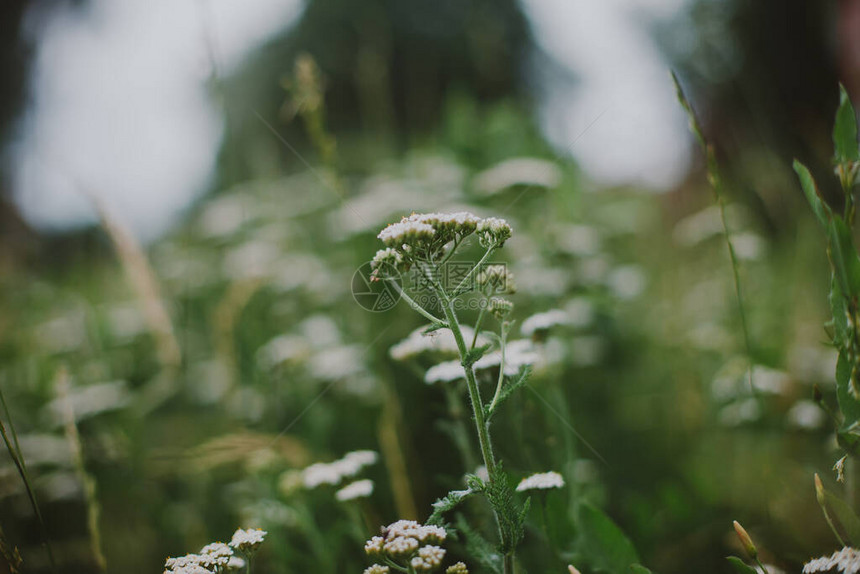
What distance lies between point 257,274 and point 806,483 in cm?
190

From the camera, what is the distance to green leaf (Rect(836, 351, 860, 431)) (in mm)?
767

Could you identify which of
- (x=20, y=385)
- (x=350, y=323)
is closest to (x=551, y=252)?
(x=350, y=323)

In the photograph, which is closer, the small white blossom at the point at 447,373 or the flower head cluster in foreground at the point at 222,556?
the flower head cluster in foreground at the point at 222,556

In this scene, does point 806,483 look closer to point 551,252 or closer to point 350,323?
point 551,252

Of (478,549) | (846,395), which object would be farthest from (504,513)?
(846,395)

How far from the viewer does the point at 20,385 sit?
2.39 metres

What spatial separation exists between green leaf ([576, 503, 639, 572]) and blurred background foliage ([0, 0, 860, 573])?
5 centimetres

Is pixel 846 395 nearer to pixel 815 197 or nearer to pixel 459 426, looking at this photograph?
pixel 815 197

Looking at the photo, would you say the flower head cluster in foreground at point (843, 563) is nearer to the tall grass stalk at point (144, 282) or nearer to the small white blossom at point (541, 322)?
the small white blossom at point (541, 322)

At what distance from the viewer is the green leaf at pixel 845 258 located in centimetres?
73

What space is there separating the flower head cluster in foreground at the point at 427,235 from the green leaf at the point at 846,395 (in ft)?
1.74

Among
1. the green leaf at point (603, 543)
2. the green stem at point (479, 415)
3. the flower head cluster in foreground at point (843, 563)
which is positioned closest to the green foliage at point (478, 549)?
the green stem at point (479, 415)

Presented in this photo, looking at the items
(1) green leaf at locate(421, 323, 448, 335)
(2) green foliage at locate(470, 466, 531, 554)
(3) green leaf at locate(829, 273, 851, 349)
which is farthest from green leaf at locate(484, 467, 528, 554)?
(3) green leaf at locate(829, 273, 851, 349)

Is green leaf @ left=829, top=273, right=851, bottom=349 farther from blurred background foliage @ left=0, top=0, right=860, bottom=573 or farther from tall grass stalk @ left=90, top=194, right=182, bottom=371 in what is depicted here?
tall grass stalk @ left=90, top=194, right=182, bottom=371
